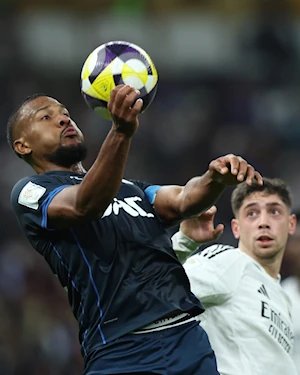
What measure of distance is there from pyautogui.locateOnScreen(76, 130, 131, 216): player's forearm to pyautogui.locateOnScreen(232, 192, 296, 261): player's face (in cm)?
186

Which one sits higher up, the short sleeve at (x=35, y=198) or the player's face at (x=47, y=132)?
the player's face at (x=47, y=132)

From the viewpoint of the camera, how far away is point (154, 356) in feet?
13.4

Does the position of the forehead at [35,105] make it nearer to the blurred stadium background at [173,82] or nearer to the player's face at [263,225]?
the player's face at [263,225]

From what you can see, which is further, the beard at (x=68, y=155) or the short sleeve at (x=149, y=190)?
the short sleeve at (x=149, y=190)

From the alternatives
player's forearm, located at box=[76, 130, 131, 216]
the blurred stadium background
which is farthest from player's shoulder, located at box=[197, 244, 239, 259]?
the blurred stadium background

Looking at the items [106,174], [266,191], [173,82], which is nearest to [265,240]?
[266,191]

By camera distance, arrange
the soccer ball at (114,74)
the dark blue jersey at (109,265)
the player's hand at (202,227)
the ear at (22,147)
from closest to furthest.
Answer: the dark blue jersey at (109,265) < the soccer ball at (114,74) < the ear at (22,147) < the player's hand at (202,227)

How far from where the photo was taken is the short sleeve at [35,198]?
4203 millimetres

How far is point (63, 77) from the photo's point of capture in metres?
15.7

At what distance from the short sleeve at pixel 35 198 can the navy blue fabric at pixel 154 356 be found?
25.9 inches

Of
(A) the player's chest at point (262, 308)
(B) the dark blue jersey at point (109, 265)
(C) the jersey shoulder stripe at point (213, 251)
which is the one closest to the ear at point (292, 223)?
(A) the player's chest at point (262, 308)

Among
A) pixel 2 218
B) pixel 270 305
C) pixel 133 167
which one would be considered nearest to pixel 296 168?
pixel 133 167

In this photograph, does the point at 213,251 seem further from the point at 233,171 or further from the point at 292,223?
the point at 233,171

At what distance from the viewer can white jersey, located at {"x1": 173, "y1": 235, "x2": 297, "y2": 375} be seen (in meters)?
5.10
